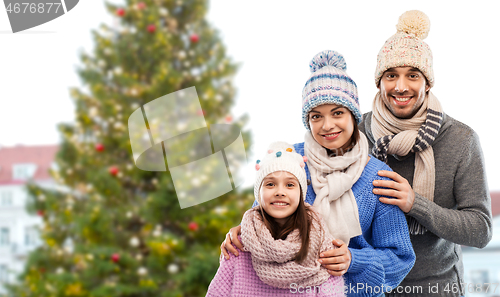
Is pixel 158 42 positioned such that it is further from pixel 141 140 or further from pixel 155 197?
pixel 155 197

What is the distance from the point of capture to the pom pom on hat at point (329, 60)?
1.19 m

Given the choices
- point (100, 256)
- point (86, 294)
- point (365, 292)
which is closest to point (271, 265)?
point (365, 292)

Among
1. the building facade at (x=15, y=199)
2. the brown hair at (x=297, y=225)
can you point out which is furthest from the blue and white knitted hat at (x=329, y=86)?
the building facade at (x=15, y=199)

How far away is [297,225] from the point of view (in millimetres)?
1048

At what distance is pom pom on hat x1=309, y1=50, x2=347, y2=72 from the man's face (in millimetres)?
167

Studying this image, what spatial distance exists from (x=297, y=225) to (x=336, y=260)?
12 centimetres

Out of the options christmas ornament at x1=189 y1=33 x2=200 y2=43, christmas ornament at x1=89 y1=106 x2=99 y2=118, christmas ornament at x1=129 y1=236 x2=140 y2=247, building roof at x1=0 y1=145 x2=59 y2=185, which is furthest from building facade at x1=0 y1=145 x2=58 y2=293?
christmas ornament at x1=189 y1=33 x2=200 y2=43

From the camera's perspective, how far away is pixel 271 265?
3.34 ft

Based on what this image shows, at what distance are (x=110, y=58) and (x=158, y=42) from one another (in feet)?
1.03

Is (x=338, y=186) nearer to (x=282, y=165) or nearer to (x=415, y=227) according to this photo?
(x=282, y=165)

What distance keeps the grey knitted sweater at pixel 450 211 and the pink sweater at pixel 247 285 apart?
32cm

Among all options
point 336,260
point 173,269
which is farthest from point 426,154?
point 173,269

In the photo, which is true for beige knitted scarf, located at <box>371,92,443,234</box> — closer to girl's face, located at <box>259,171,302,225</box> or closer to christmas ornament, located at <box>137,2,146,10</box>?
girl's face, located at <box>259,171,302,225</box>

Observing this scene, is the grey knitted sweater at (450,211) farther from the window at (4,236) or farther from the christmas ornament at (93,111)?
the window at (4,236)
